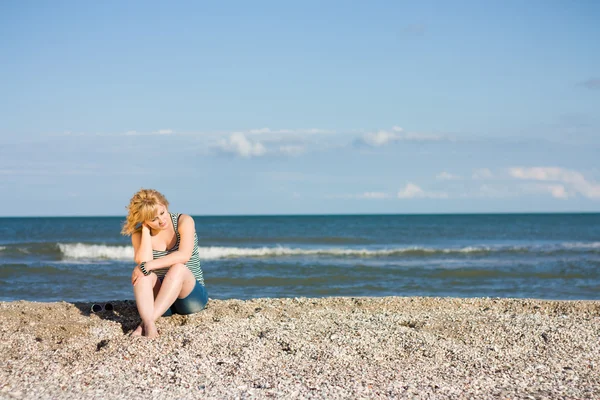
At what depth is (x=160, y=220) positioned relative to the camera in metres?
5.98

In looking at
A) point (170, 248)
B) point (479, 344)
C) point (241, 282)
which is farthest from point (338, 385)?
point (241, 282)

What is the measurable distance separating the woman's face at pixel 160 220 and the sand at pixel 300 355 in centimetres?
102

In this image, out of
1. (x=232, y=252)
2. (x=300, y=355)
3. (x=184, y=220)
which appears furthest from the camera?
(x=232, y=252)

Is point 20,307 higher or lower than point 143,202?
lower

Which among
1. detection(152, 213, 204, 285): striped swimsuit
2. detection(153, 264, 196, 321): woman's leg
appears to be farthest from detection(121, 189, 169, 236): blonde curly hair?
detection(153, 264, 196, 321): woman's leg

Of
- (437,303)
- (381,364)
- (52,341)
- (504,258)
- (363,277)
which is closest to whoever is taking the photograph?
(381,364)

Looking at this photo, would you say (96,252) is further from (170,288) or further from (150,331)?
(150,331)

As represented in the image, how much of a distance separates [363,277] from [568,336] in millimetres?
8232

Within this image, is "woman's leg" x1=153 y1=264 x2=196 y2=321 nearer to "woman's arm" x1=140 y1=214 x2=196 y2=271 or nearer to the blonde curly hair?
"woman's arm" x1=140 y1=214 x2=196 y2=271

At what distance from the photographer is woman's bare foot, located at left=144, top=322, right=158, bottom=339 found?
18.8 feet

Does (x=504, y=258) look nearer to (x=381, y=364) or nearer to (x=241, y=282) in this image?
(x=241, y=282)

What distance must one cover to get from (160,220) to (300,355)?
6.27 ft

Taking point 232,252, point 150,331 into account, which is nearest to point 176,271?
point 150,331

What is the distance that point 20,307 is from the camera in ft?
25.1
